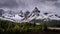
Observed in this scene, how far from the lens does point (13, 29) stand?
21.8 feet

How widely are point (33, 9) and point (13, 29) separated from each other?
116cm

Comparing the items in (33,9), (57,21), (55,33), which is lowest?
(55,33)

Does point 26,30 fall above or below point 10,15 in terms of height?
below

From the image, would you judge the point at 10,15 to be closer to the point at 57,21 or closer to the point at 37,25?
the point at 37,25

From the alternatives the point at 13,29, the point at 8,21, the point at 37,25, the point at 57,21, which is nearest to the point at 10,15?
the point at 8,21

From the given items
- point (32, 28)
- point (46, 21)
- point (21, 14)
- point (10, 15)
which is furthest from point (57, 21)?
point (10, 15)

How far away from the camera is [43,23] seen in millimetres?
6652

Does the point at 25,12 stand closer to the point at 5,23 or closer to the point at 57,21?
the point at 5,23

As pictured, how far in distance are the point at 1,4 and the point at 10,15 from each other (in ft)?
1.88

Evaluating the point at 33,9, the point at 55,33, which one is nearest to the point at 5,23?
the point at 33,9

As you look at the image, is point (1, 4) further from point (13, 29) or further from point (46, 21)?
point (46, 21)

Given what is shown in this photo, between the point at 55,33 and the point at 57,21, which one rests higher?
the point at 57,21

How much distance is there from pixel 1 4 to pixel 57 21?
7.54 feet

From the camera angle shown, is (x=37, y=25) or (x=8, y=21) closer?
(x=37, y=25)
